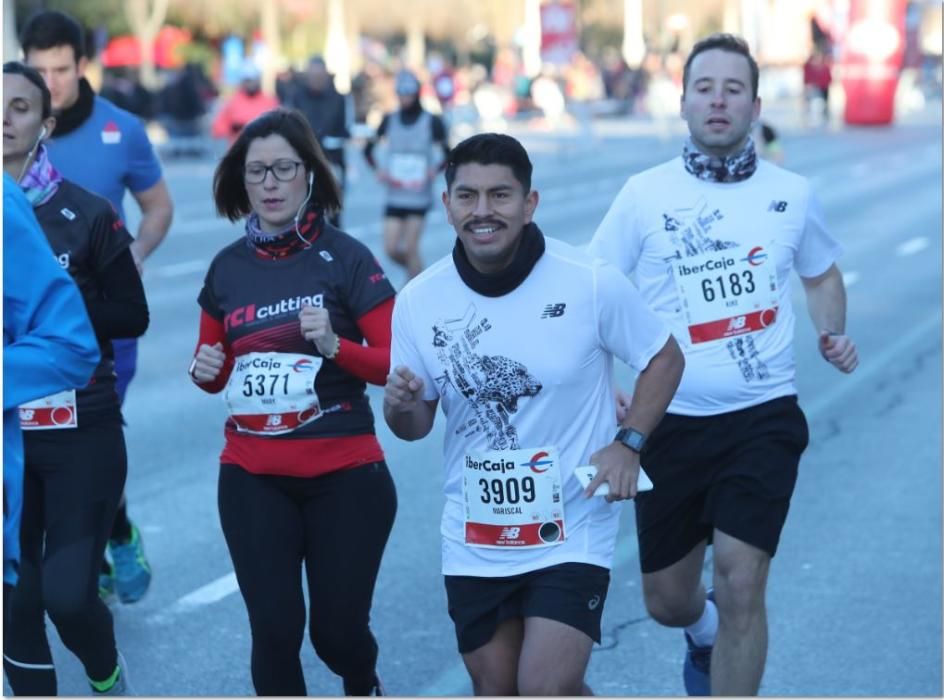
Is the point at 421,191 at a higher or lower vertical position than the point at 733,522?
lower

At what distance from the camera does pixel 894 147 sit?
37781 mm

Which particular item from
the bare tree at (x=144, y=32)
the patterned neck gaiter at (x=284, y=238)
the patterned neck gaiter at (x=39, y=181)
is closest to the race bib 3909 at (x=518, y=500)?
the patterned neck gaiter at (x=284, y=238)

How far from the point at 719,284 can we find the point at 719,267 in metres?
0.06

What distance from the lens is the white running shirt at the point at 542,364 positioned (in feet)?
14.1

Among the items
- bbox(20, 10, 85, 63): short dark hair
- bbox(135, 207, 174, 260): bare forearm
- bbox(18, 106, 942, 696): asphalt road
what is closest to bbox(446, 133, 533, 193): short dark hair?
bbox(18, 106, 942, 696): asphalt road

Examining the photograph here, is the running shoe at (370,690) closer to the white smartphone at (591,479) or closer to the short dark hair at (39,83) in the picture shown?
the white smartphone at (591,479)

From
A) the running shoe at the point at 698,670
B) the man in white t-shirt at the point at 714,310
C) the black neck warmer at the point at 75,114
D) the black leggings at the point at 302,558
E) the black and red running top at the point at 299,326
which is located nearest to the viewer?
the black leggings at the point at 302,558

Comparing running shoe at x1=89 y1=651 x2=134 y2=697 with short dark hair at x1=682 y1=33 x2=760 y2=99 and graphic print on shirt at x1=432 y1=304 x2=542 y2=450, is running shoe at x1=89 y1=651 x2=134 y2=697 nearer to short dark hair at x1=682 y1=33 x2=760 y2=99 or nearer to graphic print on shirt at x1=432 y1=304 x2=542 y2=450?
graphic print on shirt at x1=432 y1=304 x2=542 y2=450

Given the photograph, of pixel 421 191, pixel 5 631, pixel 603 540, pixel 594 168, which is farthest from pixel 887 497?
pixel 594 168

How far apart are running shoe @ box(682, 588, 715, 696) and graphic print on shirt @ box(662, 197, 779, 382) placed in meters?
0.81

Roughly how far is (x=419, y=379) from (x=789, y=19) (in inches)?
3043

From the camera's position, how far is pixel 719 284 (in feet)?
16.9

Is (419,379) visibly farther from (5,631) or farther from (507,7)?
(507,7)

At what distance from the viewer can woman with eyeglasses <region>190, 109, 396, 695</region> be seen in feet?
15.6
